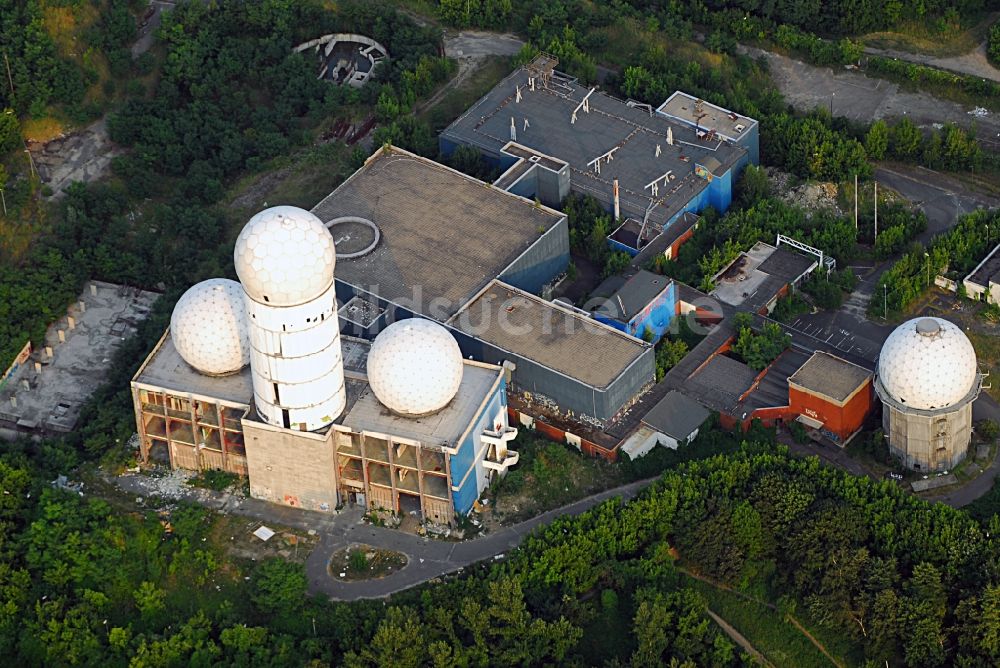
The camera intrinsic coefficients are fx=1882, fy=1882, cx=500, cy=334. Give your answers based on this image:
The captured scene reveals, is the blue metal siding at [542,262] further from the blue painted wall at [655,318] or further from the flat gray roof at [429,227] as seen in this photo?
the blue painted wall at [655,318]

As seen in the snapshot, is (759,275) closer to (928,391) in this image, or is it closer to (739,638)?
(928,391)

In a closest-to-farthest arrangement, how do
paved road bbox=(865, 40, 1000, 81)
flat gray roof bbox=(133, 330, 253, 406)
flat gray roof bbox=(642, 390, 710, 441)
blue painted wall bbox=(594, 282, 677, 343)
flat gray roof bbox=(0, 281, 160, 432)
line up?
1. flat gray roof bbox=(133, 330, 253, 406)
2. flat gray roof bbox=(642, 390, 710, 441)
3. blue painted wall bbox=(594, 282, 677, 343)
4. flat gray roof bbox=(0, 281, 160, 432)
5. paved road bbox=(865, 40, 1000, 81)

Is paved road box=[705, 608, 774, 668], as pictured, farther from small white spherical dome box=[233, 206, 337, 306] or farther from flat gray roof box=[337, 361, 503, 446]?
small white spherical dome box=[233, 206, 337, 306]

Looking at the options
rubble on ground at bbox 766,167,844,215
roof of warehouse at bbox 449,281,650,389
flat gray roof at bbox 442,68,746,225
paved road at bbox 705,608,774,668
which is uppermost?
roof of warehouse at bbox 449,281,650,389

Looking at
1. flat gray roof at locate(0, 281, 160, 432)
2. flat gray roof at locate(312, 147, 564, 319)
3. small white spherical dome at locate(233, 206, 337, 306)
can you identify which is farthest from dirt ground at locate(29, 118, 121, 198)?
small white spherical dome at locate(233, 206, 337, 306)

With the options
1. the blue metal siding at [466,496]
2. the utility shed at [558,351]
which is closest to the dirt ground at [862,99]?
the utility shed at [558,351]
